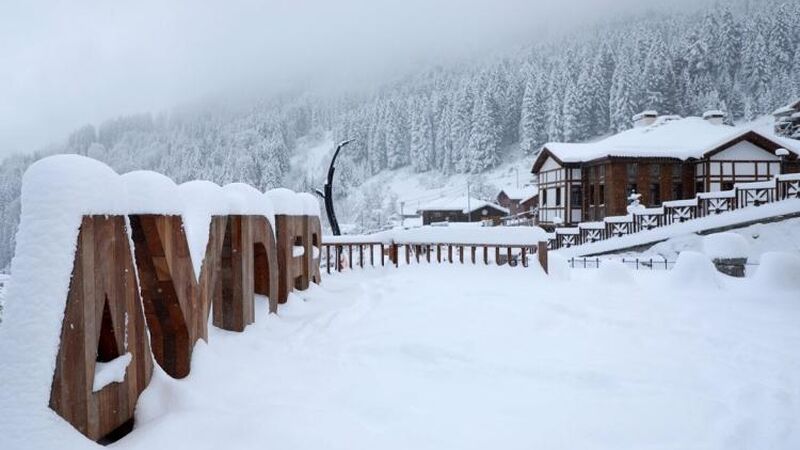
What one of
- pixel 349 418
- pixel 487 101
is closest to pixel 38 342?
pixel 349 418

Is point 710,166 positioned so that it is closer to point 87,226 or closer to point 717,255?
point 717,255

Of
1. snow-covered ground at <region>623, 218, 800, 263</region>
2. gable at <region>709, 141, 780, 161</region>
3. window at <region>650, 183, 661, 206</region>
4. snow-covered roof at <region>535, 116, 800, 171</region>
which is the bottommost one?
snow-covered ground at <region>623, 218, 800, 263</region>

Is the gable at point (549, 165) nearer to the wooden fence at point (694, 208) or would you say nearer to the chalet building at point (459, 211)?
the wooden fence at point (694, 208)

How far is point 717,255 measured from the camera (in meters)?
9.30

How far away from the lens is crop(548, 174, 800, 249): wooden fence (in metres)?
16.5

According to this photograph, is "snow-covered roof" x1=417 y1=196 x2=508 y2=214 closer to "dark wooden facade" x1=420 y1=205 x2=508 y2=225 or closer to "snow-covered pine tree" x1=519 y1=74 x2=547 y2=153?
"dark wooden facade" x1=420 y1=205 x2=508 y2=225

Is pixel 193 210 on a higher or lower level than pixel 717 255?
higher

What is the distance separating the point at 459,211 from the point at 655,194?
2617 cm

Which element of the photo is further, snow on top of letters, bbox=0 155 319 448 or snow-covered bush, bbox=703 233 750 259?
snow-covered bush, bbox=703 233 750 259

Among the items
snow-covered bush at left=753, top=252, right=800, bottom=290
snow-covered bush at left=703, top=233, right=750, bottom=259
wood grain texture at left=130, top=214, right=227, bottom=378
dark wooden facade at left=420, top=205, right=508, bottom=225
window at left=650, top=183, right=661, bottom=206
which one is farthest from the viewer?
dark wooden facade at left=420, top=205, right=508, bottom=225

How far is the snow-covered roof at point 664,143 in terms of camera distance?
26672 mm

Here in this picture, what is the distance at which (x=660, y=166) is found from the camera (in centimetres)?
2759

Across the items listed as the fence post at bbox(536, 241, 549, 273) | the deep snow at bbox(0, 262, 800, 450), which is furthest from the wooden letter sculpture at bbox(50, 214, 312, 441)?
the fence post at bbox(536, 241, 549, 273)

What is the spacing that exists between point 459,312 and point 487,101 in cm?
7817
